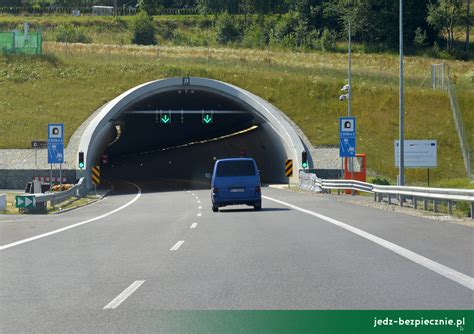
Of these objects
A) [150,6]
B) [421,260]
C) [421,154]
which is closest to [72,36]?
[150,6]

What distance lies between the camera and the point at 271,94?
235 ft

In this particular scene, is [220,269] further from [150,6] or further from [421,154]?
[150,6]

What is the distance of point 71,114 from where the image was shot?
67.7 metres

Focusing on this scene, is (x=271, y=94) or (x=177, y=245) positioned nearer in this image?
(x=177, y=245)

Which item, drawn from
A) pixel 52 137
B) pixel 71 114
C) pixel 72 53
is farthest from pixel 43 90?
pixel 52 137

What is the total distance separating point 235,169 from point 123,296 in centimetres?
2040

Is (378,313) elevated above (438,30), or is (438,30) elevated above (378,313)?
(438,30)

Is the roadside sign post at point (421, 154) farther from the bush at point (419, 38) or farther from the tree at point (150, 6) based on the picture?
the tree at point (150, 6)

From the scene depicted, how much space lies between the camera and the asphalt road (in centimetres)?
1045

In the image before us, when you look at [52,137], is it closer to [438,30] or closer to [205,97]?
[205,97]

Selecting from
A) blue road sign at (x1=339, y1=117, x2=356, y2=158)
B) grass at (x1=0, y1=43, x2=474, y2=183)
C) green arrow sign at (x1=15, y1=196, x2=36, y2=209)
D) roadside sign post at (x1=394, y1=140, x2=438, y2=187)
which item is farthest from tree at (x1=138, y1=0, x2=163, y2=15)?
green arrow sign at (x1=15, y1=196, x2=36, y2=209)

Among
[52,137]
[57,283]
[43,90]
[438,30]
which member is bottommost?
[57,283]

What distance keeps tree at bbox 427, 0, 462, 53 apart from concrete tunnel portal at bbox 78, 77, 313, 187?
53.1m

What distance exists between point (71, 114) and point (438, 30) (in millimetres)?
77006
